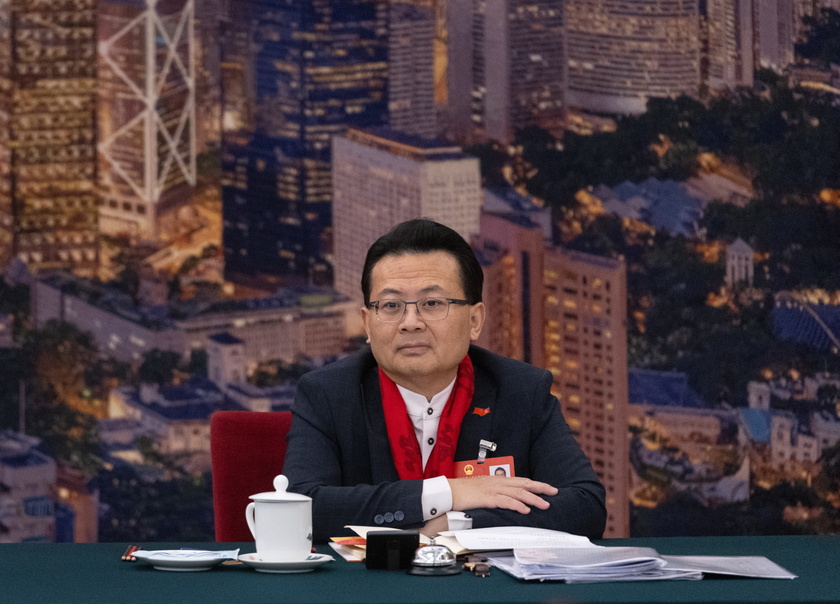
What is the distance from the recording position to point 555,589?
1383 mm

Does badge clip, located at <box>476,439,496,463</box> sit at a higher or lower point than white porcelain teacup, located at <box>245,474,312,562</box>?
higher

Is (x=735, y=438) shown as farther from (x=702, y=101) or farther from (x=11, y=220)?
(x=11, y=220)

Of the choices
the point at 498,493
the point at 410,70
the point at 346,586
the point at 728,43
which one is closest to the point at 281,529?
the point at 346,586

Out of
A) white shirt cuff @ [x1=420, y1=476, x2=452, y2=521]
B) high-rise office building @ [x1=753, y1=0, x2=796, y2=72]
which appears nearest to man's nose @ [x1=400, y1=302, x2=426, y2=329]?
white shirt cuff @ [x1=420, y1=476, x2=452, y2=521]

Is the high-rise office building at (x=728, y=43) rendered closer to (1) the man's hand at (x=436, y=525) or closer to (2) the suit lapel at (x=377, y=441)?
(2) the suit lapel at (x=377, y=441)

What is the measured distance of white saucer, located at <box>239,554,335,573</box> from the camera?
151cm

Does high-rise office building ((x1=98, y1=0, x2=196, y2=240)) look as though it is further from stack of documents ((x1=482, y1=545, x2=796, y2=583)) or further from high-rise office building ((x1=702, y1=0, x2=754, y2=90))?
stack of documents ((x1=482, y1=545, x2=796, y2=583))

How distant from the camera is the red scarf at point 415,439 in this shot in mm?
2156

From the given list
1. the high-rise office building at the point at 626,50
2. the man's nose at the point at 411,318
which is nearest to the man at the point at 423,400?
the man's nose at the point at 411,318

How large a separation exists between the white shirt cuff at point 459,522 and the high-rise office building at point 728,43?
3.45 meters

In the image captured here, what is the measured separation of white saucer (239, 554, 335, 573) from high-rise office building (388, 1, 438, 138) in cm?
353

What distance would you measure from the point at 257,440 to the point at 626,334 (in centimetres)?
282

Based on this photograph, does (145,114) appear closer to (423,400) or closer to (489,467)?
(423,400)

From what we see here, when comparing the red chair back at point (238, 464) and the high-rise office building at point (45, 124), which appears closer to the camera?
the red chair back at point (238, 464)
